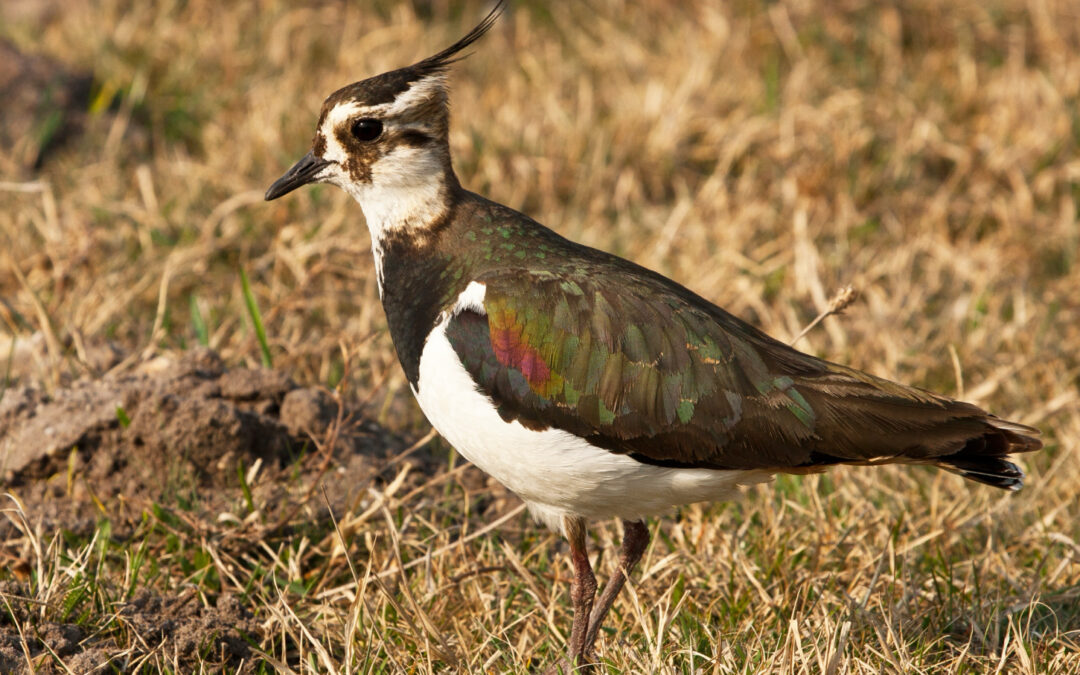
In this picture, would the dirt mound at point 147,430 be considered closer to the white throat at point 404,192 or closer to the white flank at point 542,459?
the white throat at point 404,192

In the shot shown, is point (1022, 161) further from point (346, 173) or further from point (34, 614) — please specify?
point (34, 614)

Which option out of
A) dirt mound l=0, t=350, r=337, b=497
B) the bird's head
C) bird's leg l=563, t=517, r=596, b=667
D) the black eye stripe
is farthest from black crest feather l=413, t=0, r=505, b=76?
bird's leg l=563, t=517, r=596, b=667

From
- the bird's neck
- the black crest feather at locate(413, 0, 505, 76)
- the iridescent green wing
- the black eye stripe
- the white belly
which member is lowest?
the white belly

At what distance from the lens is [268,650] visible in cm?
388

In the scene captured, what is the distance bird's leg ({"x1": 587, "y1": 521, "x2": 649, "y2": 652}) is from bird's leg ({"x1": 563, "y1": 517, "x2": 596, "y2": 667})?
24mm

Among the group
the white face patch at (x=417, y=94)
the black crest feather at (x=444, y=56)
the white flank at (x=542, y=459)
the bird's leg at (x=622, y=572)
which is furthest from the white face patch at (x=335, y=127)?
the bird's leg at (x=622, y=572)

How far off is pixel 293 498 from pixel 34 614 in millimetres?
1012

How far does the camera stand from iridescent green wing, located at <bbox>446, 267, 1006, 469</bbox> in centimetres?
354

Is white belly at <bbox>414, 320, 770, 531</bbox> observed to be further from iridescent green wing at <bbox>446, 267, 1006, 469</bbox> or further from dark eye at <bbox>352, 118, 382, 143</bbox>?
dark eye at <bbox>352, 118, 382, 143</bbox>

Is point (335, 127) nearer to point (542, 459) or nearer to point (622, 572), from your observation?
point (542, 459)

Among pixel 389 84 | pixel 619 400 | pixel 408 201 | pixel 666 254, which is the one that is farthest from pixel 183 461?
pixel 666 254

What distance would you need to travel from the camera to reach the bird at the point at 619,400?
11.6 feet

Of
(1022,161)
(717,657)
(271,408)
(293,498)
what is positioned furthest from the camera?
(1022,161)

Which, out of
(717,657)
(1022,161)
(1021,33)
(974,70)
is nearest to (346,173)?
(717,657)
